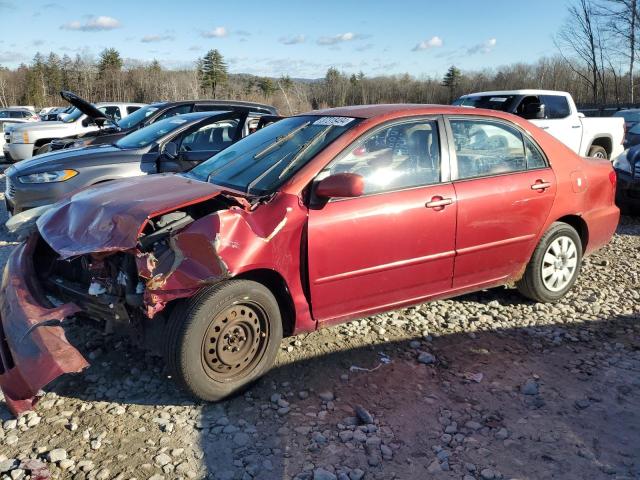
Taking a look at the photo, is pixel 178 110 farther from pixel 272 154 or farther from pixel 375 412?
pixel 375 412

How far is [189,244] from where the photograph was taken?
2951 millimetres

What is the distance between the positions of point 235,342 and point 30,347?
110cm

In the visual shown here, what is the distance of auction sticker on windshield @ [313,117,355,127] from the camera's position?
150 inches

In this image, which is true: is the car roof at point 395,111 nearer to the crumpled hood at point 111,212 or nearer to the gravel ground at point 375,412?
the crumpled hood at point 111,212

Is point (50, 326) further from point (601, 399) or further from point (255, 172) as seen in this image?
point (601, 399)

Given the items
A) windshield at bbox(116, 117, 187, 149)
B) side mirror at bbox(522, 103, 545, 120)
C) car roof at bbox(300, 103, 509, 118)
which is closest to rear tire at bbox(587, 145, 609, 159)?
side mirror at bbox(522, 103, 545, 120)

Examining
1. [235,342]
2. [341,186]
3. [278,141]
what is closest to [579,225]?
[341,186]

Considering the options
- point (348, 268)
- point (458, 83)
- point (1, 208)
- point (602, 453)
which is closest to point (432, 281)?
point (348, 268)

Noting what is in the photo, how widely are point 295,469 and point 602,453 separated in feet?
5.22

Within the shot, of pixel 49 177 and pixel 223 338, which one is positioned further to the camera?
pixel 49 177

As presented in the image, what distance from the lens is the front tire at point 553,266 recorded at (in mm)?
4500

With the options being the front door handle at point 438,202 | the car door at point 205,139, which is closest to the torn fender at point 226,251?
the front door handle at point 438,202

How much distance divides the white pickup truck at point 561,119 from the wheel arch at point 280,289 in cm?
811

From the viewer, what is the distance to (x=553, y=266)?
15.2 ft
